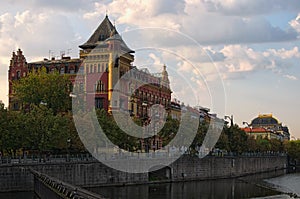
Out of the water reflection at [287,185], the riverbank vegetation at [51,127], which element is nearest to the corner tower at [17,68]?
the riverbank vegetation at [51,127]

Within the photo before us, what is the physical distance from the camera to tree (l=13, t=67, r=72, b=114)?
333 feet

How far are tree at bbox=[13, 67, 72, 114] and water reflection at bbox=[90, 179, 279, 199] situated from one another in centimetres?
2741

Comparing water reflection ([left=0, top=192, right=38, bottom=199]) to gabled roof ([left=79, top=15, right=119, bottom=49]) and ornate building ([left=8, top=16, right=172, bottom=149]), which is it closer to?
ornate building ([left=8, top=16, right=172, bottom=149])

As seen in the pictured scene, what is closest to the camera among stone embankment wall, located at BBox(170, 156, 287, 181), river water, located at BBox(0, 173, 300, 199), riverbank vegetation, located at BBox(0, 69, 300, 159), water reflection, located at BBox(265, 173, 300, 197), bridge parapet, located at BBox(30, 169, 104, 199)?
bridge parapet, located at BBox(30, 169, 104, 199)

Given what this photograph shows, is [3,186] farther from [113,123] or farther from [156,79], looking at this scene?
[156,79]

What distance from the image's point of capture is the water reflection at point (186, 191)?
68.1 meters

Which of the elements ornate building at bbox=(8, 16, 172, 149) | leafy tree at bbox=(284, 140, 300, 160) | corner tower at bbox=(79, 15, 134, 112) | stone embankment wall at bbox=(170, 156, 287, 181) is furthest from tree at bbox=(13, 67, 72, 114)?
leafy tree at bbox=(284, 140, 300, 160)

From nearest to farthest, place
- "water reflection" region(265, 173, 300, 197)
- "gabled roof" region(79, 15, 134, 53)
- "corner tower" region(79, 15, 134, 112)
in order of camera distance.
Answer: "water reflection" region(265, 173, 300, 197) < "corner tower" region(79, 15, 134, 112) < "gabled roof" region(79, 15, 134, 53)

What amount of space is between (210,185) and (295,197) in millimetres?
18316

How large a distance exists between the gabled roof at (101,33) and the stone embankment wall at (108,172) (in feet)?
101

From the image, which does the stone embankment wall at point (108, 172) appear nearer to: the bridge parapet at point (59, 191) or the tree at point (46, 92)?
the bridge parapet at point (59, 191)

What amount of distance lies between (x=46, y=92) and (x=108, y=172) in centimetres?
3050

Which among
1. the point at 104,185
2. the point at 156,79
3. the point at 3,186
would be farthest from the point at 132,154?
the point at 156,79

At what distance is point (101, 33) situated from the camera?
11406 centimetres
